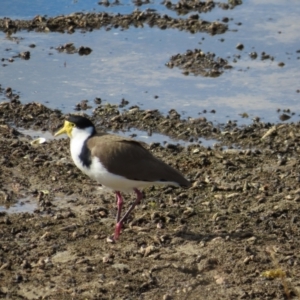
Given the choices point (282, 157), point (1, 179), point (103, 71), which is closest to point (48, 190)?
point (1, 179)

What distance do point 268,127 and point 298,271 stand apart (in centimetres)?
405

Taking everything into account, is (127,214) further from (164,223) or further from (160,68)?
(160,68)

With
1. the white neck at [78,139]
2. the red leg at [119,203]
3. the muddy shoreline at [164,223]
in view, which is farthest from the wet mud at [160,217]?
the white neck at [78,139]

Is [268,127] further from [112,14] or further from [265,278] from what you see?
[112,14]

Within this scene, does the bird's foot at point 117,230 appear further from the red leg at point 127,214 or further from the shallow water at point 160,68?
the shallow water at point 160,68

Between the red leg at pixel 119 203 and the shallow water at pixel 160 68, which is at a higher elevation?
the red leg at pixel 119 203

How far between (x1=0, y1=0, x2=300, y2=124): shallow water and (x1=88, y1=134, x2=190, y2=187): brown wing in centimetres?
327

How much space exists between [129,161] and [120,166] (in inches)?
4.4

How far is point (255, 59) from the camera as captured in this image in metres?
14.6

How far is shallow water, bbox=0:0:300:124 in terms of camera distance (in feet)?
41.7

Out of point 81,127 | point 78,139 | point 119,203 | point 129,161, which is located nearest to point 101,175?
point 129,161

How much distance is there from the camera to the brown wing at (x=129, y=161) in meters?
8.77

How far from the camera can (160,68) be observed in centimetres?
1403

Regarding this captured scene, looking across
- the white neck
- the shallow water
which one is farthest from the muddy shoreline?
the shallow water
